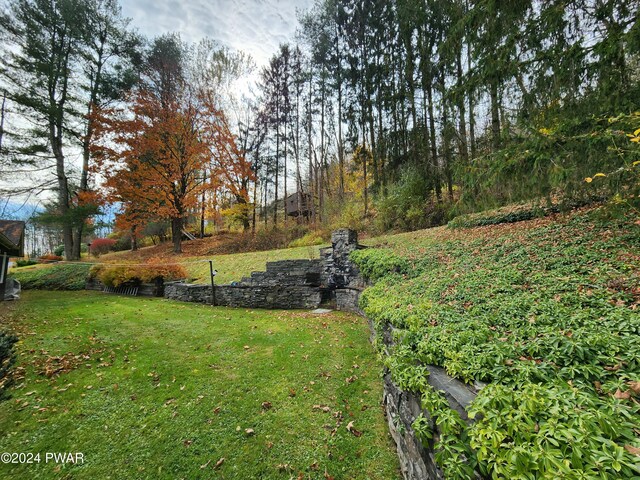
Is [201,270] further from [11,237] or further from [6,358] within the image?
[6,358]

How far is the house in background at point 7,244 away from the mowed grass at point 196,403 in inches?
166

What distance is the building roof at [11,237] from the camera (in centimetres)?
800

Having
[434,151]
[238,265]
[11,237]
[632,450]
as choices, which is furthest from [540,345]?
[11,237]

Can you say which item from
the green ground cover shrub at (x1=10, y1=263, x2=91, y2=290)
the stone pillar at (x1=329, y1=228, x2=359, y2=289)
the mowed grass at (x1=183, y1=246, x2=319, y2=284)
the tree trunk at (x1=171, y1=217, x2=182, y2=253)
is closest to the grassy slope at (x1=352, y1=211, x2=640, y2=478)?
the stone pillar at (x1=329, y1=228, x2=359, y2=289)

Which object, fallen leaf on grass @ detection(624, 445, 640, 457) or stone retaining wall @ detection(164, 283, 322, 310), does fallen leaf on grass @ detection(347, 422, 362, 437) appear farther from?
stone retaining wall @ detection(164, 283, 322, 310)

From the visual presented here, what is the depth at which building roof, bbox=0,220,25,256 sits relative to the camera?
800 centimetres

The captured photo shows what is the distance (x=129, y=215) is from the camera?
12.5 m

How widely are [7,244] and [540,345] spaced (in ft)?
43.2

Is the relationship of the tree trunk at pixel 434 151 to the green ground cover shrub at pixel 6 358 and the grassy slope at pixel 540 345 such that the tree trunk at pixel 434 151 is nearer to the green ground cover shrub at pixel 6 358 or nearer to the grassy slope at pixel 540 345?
the grassy slope at pixel 540 345

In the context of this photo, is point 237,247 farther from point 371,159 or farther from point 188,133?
point 371,159

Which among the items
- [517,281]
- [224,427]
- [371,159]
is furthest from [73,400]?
[371,159]

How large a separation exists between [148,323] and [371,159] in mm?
12327

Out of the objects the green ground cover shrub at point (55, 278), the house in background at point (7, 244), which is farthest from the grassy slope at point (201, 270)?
the house in background at point (7, 244)

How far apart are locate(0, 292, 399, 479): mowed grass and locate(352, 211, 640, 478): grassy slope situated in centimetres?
105
